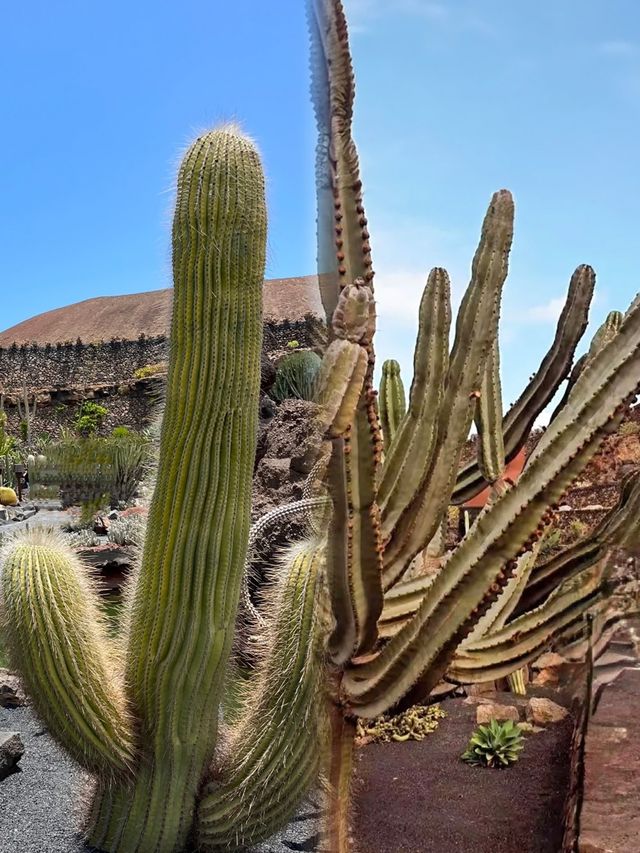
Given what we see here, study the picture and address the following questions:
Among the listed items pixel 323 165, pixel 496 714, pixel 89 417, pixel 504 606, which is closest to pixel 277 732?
pixel 504 606

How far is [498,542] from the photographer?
1941 millimetres

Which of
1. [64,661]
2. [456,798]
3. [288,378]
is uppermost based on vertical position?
[288,378]

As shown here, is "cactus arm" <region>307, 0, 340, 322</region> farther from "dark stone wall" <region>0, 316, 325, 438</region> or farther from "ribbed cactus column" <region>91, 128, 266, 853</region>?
"dark stone wall" <region>0, 316, 325, 438</region>

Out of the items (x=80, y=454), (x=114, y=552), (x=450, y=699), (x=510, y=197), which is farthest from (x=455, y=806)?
(x=80, y=454)

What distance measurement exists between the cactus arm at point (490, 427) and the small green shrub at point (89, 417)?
28.8m

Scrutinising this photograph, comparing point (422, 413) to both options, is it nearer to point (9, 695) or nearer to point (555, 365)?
point (555, 365)

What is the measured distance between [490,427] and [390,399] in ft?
2.57

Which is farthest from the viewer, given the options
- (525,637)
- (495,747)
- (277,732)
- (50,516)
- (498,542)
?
(50,516)

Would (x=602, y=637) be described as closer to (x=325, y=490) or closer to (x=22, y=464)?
(x=325, y=490)

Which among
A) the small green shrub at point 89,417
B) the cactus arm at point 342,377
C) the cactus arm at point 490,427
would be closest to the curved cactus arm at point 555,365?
the cactus arm at point 490,427

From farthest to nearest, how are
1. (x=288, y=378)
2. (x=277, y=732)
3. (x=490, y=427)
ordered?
1. (x=288, y=378)
2. (x=490, y=427)
3. (x=277, y=732)

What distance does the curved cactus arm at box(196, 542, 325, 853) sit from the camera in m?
2.58

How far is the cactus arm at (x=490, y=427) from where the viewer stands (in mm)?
3324

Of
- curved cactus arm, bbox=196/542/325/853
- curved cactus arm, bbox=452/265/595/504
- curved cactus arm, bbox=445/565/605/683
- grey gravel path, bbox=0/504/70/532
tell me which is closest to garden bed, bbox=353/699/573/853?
curved cactus arm, bbox=196/542/325/853
